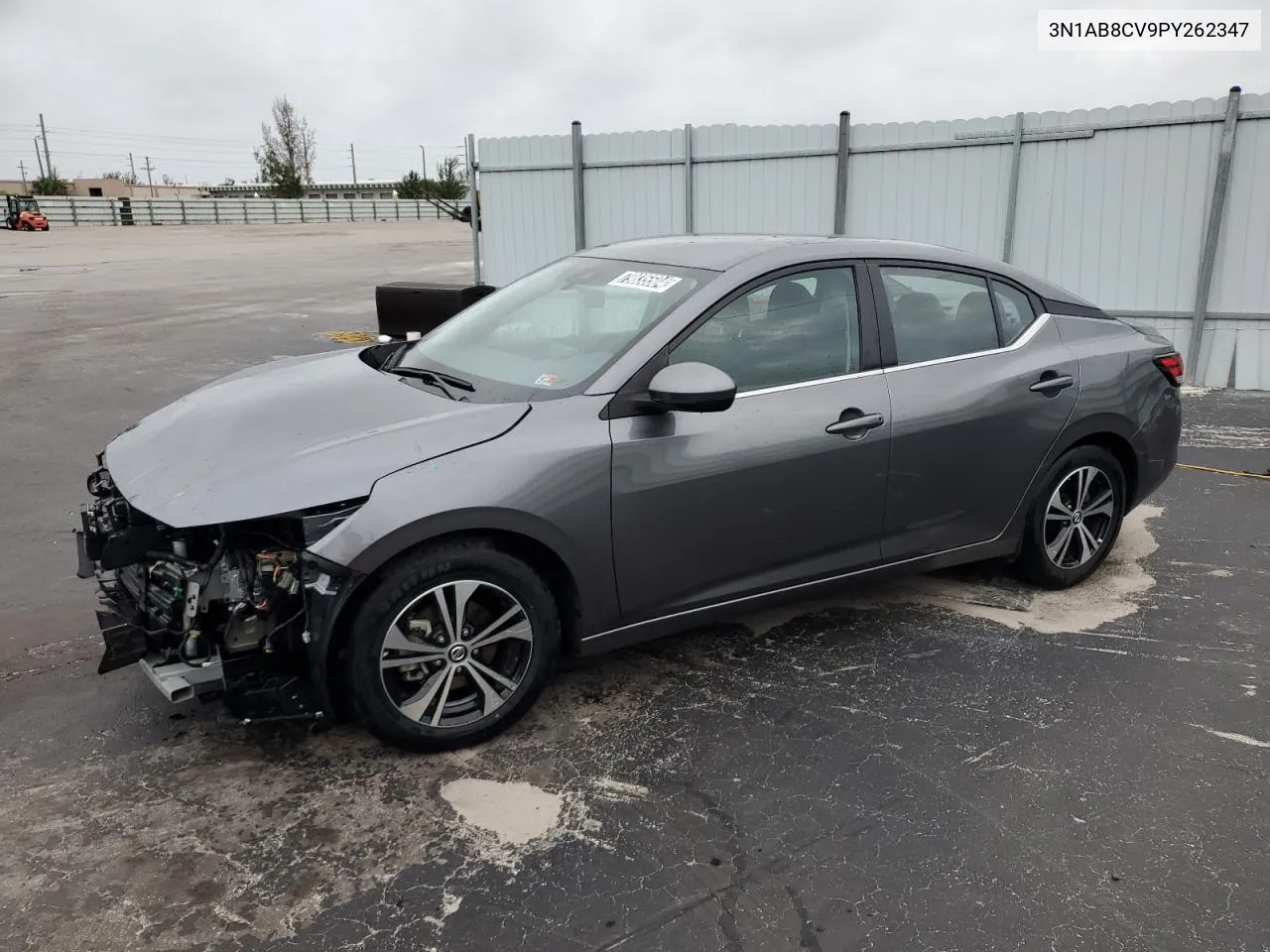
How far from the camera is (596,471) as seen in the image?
10.8ft

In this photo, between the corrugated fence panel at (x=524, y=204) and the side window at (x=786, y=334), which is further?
the corrugated fence panel at (x=524, y=204)

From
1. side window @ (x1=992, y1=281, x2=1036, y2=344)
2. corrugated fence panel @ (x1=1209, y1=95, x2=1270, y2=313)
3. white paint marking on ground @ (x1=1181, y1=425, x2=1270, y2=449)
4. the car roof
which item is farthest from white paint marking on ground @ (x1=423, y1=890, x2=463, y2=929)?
corrugated fence panel @ (x1=1209, y1=95, x2=1270, y2=313)

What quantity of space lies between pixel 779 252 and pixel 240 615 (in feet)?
7.70

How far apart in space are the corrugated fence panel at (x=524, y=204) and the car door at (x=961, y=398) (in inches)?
Answer: 345

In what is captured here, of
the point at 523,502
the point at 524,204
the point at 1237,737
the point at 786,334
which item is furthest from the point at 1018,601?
the point at 524,204

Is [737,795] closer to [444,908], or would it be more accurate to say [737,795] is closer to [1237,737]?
[444,908]

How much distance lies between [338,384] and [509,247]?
385 inches

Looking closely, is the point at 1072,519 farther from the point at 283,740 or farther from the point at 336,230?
the point at 336,230

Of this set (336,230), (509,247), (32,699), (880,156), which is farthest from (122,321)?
(336,230)

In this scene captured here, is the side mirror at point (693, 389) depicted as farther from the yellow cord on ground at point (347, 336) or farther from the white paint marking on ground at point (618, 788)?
the yellow cord on ground at point (347, 336)

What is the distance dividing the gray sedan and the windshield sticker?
1 centimetres

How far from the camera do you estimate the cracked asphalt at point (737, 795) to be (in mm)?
2557

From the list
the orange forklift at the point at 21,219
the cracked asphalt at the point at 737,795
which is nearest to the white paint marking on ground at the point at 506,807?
the cracked asphalt at the point at 737,795

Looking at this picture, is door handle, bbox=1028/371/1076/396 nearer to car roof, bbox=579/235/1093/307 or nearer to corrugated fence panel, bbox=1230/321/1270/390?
car roof, bbox=579/235/1093/307
